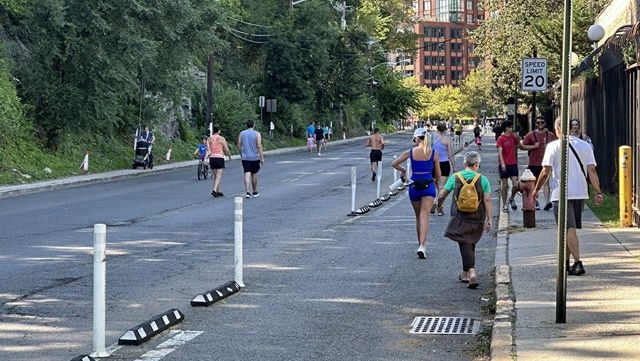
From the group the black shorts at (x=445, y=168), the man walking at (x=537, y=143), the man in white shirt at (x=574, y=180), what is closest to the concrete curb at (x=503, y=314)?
the man in white shirt at (x=574, y=180)

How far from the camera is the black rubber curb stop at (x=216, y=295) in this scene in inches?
411

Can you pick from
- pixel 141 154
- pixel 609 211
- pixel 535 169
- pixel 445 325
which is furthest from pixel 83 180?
pixel 445 325

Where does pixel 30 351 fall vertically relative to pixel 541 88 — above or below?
below

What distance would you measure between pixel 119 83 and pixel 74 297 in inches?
1062

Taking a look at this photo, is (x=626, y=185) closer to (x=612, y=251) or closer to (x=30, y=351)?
(x=612, y=251)


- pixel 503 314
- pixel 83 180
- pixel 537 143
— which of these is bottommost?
pixel 503 314

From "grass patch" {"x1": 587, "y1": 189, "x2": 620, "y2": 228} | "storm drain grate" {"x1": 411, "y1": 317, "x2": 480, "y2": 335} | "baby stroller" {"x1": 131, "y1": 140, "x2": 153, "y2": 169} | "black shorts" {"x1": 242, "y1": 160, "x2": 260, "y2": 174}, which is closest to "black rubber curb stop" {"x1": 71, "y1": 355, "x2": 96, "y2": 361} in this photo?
"storm drain grate" {"x1": 411, "y1": 317, "x2": 480, "y2": 335}

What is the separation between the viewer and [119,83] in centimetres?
3712

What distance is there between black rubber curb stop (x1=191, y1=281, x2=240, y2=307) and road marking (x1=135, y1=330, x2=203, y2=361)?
1259 millimetres

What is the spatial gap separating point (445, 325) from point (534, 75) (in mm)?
12738

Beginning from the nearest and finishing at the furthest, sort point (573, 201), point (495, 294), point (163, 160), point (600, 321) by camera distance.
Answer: point (600, 321), point (495, 294), point (573, 201), point (163, 160)

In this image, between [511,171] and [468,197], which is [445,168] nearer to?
[511,171]

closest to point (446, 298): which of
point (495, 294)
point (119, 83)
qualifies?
point (495, 294)

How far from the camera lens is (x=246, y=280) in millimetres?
12250
